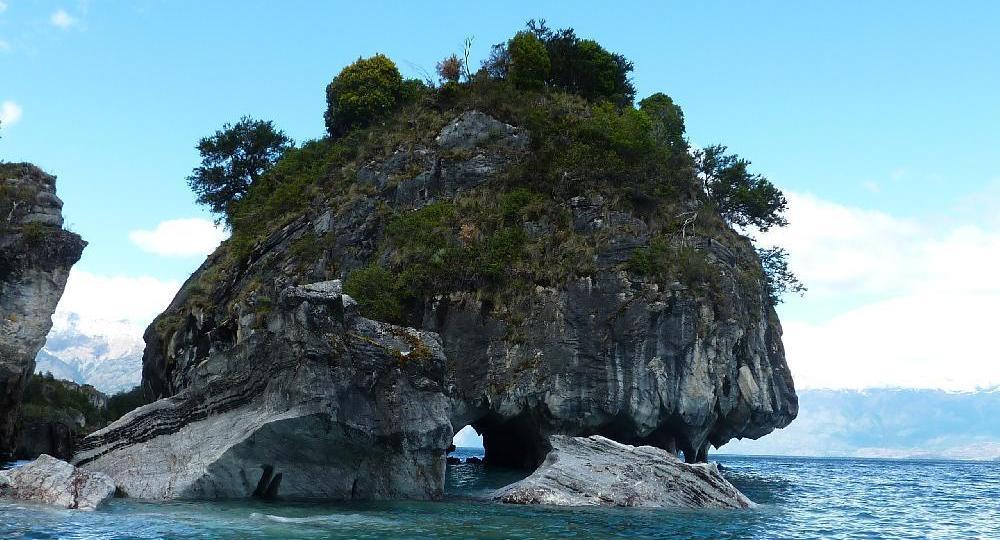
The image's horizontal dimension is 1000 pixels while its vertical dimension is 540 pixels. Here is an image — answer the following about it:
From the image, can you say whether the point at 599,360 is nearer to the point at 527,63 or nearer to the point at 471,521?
the point at 471,521

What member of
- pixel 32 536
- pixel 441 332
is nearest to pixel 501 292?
pixel 441 332

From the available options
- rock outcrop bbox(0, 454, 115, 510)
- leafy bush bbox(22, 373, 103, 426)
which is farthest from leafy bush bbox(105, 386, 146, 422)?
rock outcrop bbox(0, 454, 115, 510)

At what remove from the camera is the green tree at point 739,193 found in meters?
55.6

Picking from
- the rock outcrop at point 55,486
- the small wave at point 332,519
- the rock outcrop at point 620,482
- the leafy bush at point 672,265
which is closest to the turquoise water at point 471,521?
the small wave at point 332,519

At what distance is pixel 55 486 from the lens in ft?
72.7

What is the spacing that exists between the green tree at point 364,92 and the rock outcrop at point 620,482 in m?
33.8

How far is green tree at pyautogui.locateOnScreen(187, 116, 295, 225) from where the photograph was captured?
58656 mm

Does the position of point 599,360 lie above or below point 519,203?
below

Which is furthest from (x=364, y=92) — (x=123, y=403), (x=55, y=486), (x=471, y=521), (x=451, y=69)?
(x=471, y=521)

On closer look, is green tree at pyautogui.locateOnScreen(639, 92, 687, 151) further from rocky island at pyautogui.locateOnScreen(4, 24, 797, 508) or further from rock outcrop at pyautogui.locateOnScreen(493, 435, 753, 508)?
rock outcrop at pyautogui.locateOnScreen(493, 435, 753, 508)

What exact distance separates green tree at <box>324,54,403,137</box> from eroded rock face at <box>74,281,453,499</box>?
30.2 m

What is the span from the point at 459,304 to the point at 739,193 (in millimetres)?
24693

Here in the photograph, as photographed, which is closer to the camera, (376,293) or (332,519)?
(332,519)

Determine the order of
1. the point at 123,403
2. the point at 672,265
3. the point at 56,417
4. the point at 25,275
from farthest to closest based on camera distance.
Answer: the point at 123,403
the point at 56,417
the point at 672,265
the point at 25,275
